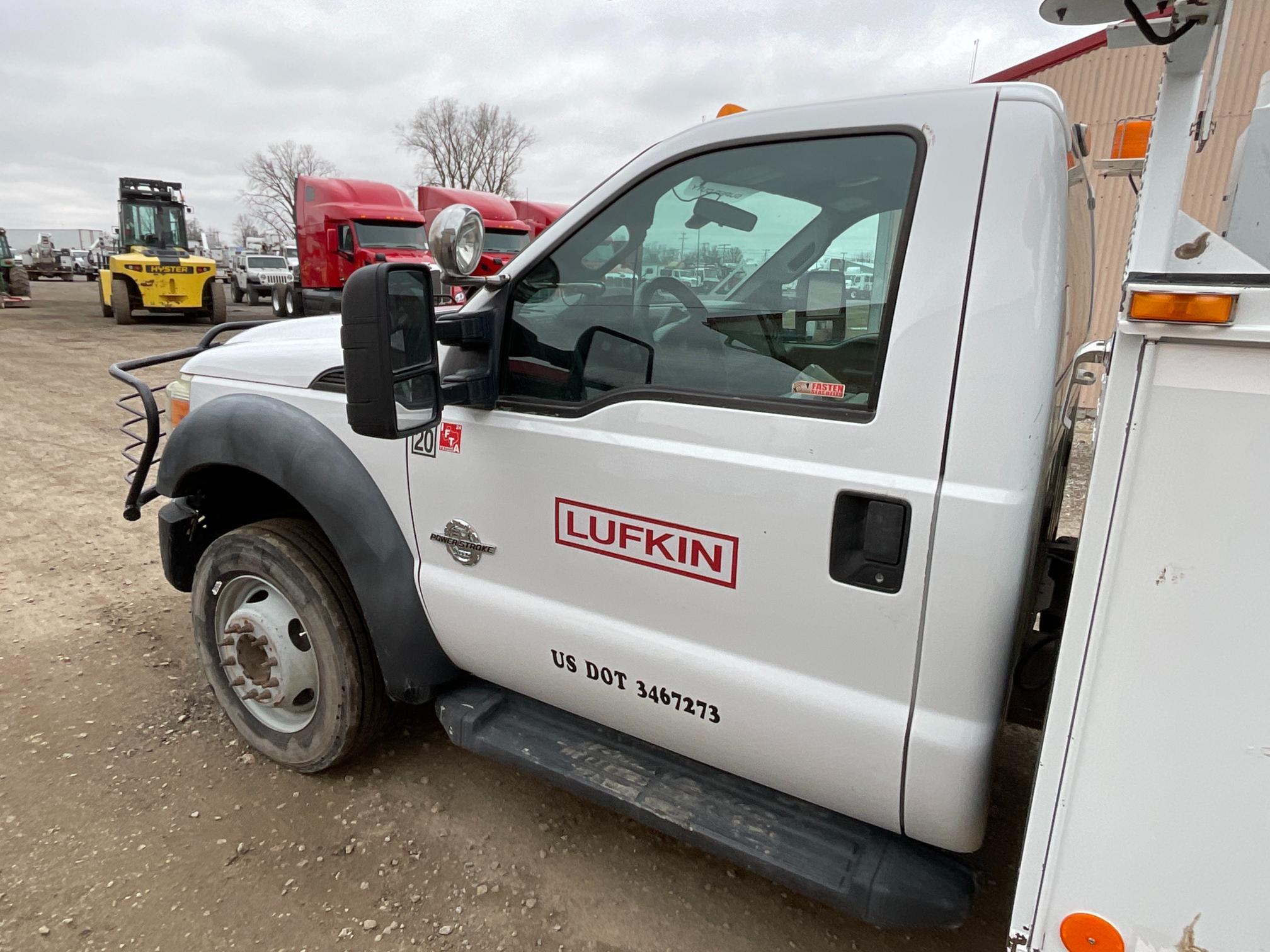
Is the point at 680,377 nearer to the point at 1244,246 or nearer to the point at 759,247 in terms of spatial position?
the point at 759,247

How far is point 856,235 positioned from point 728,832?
1.36 m

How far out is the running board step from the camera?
67.2 inches

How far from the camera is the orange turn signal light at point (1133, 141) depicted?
6.40ft

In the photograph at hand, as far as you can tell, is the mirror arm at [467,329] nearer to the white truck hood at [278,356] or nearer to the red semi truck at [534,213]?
the white truck hood at [278,356]

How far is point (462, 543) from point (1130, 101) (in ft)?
28.6

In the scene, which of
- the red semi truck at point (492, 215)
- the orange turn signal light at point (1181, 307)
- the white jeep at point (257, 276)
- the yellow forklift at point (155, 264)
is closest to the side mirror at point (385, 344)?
the orange turn signal light at point (1181, 307)

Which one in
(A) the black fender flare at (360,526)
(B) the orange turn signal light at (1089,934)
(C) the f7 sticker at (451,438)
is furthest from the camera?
(A) the black fender flare at (360,526)

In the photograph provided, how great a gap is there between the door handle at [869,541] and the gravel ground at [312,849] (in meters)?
1.05

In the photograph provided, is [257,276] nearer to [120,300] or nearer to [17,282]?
[17,282]

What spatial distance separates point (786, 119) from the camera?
1710mm

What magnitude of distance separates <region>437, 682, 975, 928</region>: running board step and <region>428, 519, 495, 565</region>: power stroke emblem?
479 mm

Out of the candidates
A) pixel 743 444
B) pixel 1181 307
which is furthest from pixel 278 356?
pixel 1181 307

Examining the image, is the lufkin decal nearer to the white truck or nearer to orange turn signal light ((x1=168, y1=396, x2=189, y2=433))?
the white truck

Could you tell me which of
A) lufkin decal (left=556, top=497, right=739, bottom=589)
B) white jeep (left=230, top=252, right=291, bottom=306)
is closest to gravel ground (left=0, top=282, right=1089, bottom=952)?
lufkin decal (left=556, top=497, right=739, bottom=589)
